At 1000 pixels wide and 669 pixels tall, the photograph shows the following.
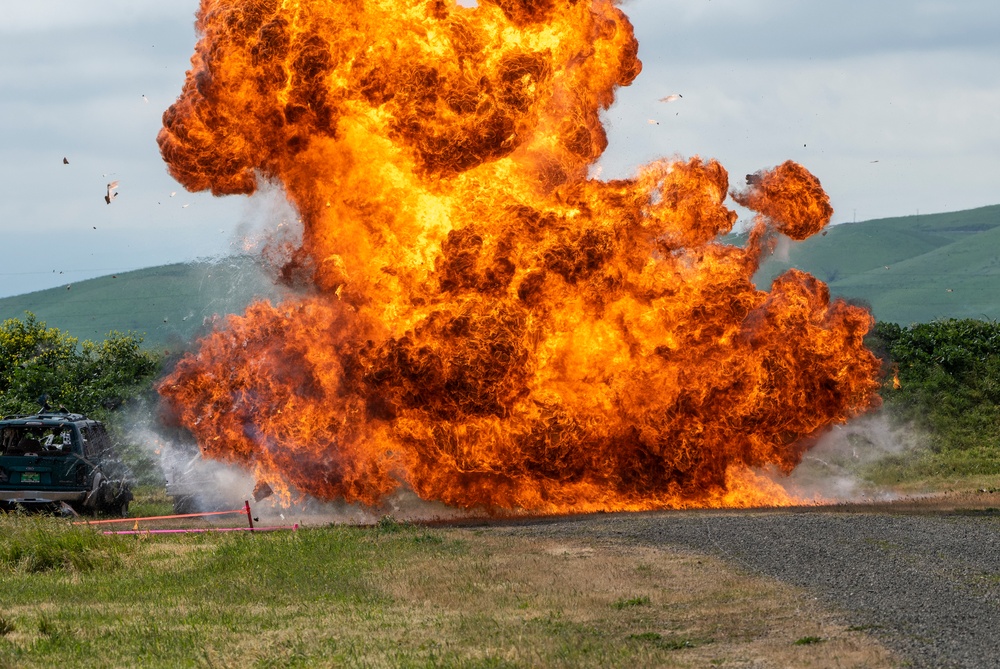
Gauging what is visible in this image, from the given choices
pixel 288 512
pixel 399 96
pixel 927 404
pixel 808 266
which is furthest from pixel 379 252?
pixel 808 266

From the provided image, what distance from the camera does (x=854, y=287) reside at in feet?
541

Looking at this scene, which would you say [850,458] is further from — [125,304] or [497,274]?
[125,304]

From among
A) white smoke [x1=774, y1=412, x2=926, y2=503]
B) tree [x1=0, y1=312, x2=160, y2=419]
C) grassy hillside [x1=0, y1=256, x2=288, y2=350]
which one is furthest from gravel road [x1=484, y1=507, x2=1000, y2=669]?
grassy hillside [x1=0, y1=256, x2=288, y2=350]

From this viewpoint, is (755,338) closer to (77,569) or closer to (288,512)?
(288,512)

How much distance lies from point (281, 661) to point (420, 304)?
1369 centimetres

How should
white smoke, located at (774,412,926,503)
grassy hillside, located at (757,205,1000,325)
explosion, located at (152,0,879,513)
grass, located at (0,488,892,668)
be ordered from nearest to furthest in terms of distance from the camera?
grass, located at (0,488,892,668)
explosion, located at (152,0,879,513)
white smoke, located at (774,412,926,503)
grassy hillside, located at (757,205,1000,325)

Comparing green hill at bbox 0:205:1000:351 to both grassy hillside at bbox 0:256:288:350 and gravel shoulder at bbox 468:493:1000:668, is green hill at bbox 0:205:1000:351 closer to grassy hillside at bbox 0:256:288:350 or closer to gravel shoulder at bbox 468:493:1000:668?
grassy hillside at bbox 0:256:288:350

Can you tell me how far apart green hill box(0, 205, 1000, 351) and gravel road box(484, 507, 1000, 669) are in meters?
113

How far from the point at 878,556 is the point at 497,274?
404 inches

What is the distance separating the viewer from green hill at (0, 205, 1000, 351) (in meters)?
147

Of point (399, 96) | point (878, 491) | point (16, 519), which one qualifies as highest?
point (399, 96)

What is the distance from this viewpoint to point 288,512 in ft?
98.4

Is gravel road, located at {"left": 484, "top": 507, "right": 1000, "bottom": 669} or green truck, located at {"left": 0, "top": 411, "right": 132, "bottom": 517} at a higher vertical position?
green truck, located at {"left": 0, "top": 411, "right": 132, "bottom": 517}

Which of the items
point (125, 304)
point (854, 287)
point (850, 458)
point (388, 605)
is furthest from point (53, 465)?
point (854, 287)
